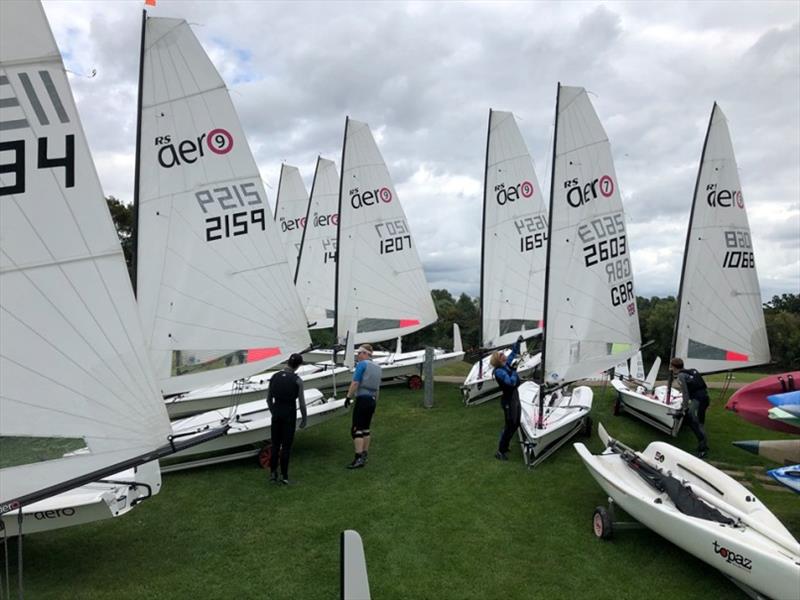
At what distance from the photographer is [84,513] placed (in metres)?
3.22

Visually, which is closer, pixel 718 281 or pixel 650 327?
pixel 718 281

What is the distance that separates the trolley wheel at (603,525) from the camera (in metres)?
3.65

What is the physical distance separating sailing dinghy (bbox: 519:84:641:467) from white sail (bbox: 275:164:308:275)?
30.5 feet

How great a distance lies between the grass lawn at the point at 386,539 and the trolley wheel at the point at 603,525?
7cm

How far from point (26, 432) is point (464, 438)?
15.7 ft

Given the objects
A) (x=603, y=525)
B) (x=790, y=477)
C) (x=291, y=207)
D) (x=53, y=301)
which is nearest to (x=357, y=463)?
(x=603, y=525)

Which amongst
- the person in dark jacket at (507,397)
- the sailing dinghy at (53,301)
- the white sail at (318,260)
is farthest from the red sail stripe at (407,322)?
the sailing dinghy at (53,301)

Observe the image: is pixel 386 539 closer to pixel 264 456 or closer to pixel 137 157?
pixel 264 456

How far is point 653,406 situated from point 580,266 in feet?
6.70

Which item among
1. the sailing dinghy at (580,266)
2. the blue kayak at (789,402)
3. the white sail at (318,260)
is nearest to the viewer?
the blue kayak at (789,402)

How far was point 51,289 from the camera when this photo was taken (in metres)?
2.39

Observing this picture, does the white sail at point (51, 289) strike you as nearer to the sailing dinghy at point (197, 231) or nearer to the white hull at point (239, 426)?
the white hull at point (239, 426)

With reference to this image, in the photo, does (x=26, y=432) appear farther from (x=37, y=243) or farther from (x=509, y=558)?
(x=509, y=558)

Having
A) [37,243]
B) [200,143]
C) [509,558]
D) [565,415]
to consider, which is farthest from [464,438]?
[37,243]
